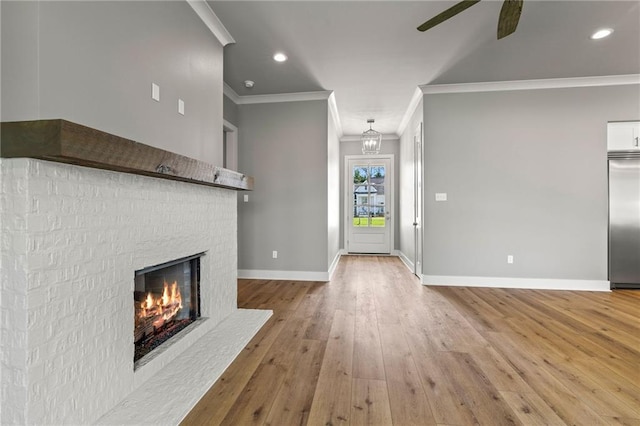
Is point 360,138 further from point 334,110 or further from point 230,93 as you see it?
point 230,93

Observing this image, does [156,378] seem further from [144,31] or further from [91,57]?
[144,31]

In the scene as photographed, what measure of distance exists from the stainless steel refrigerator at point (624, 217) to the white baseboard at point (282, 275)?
12.1 feet

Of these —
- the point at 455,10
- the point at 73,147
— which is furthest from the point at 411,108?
the point at 73,147

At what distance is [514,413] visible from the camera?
1490mm

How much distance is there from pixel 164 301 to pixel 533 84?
15.8 feet

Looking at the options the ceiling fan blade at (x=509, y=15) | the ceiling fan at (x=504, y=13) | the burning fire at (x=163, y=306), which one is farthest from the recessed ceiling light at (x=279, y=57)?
the burning fire at (x=163, y=306)

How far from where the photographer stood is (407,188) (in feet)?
18.3

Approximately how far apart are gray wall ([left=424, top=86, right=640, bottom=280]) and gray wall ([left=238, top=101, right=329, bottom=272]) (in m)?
1.51

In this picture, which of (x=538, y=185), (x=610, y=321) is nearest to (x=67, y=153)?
(x=610, y=321)

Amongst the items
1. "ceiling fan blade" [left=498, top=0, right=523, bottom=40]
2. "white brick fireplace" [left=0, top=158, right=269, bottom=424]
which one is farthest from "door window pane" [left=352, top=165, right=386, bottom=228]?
"white brick fireplace" [left=0, top=158, right=269, bottom=424]

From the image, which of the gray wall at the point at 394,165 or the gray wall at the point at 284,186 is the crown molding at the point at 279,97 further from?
the gray wall at the point at 394,165

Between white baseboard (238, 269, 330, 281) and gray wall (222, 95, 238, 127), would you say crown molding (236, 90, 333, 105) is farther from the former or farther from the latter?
white baseboard (238, 269, 330, 281)

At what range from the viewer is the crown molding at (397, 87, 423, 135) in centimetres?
425

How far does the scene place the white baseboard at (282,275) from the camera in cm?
427
